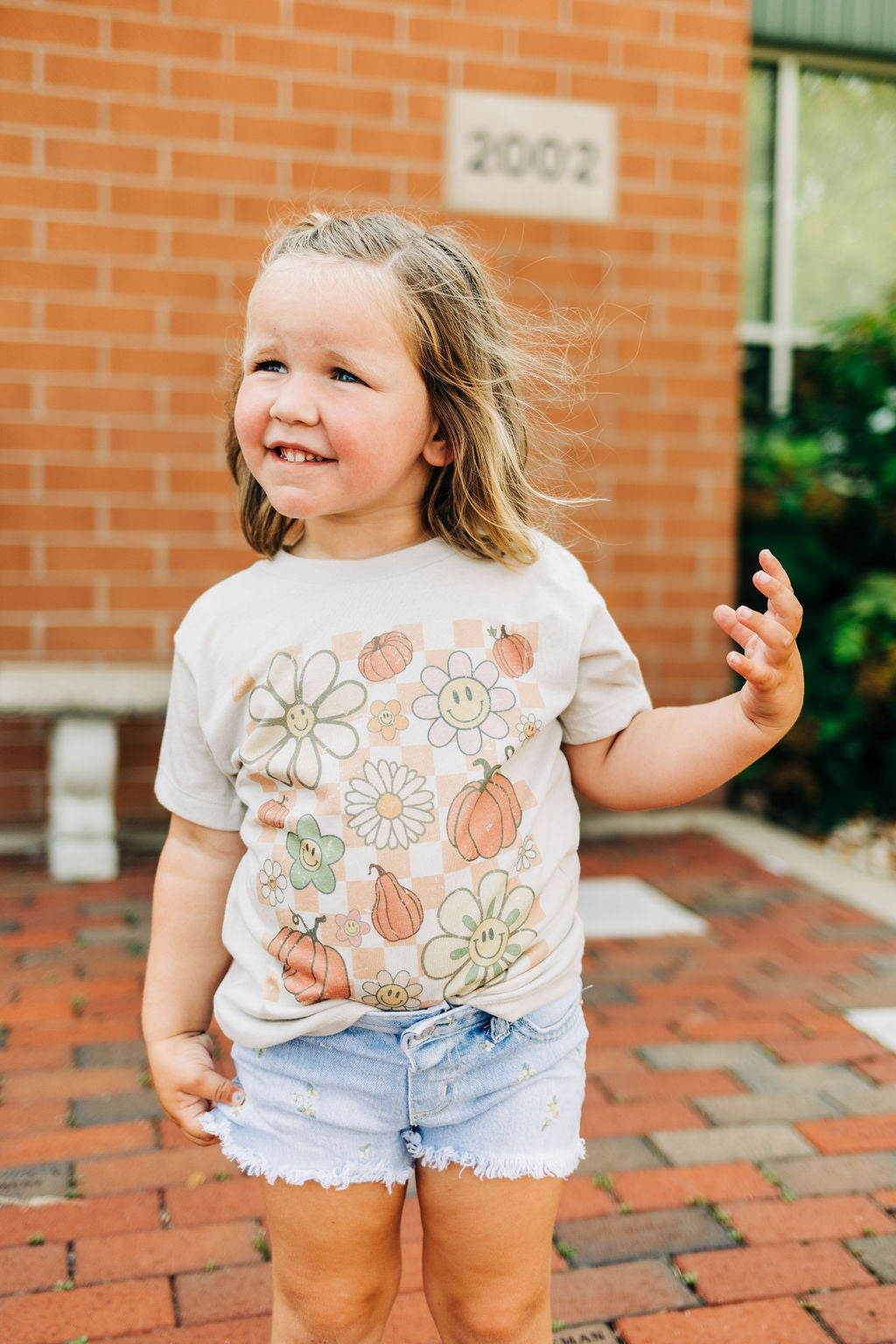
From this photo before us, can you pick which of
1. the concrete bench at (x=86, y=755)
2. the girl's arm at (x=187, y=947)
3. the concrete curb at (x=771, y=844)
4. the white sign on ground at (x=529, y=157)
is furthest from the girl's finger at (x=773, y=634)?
the white sign on ground at (x=529, y=157)

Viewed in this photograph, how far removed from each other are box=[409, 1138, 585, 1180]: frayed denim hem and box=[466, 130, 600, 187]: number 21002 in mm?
4069

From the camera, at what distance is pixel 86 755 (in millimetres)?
4160

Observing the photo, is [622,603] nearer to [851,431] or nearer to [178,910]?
[851,431]

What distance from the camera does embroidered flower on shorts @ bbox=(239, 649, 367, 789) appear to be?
1.32 metres

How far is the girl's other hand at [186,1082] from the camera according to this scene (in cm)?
143

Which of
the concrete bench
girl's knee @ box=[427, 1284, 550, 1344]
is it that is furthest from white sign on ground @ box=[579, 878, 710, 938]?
girl's knee @ box=[427, 1284, 550, 1344]

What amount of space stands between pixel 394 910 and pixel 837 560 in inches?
171

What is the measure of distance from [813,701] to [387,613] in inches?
154

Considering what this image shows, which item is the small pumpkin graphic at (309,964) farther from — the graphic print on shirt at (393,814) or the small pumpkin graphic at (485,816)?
the small pumpkin graphic at (485,816)

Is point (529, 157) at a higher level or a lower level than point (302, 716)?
higher

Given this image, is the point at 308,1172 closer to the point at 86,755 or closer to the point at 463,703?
the point at 463,703

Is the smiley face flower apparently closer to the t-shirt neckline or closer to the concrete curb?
the t-shirt neckline

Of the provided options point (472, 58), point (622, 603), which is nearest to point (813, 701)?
point (622, 603)

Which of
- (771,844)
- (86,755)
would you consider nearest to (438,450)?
(86,755)
